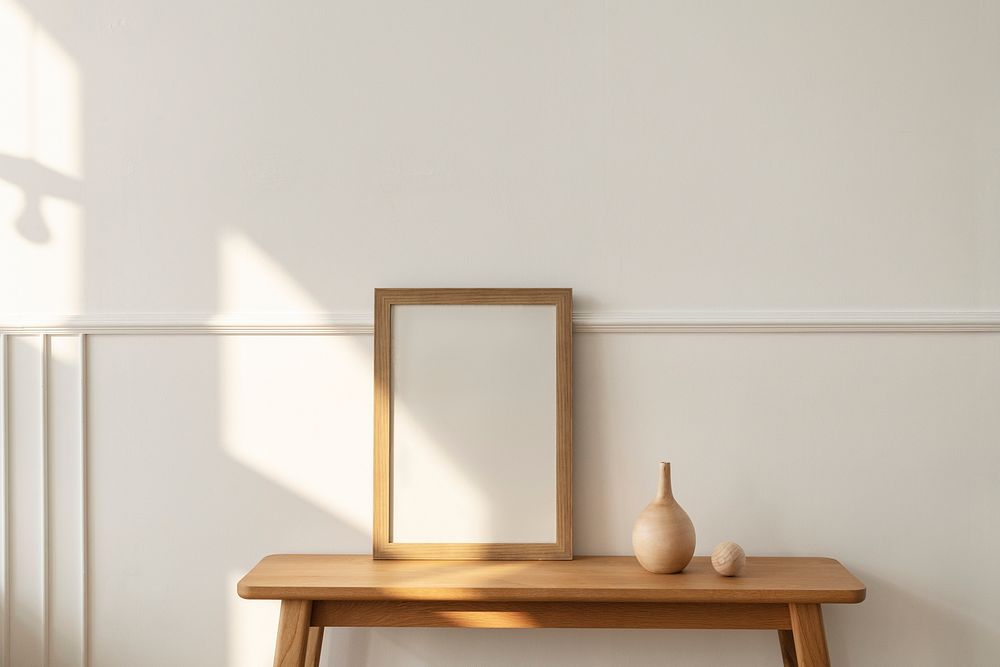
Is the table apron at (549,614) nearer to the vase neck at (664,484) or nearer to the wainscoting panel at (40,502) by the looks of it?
the vase neck at (664,484)

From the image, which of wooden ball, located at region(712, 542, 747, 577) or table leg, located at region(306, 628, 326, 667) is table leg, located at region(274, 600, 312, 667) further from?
wooden ball, located at region(712, 542, 747, 577)

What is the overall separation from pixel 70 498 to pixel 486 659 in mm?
1067

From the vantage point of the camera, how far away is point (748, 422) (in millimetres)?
1814

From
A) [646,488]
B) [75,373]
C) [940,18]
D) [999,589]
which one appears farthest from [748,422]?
[75,373]

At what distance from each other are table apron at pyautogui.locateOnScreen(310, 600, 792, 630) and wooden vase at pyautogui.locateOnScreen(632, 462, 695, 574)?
8cm

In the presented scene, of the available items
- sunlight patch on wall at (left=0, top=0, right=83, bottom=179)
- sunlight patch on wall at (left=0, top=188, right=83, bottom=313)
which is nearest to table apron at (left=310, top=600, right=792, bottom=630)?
sunlight patch on wall at (left=0, top=188, right=83, bottom=313)

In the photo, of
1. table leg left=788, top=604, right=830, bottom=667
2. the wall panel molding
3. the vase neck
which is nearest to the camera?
table leg left=788, top=604, right=830, bottom=667

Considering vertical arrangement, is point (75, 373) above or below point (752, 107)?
below

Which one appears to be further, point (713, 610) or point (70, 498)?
point (70, 498)

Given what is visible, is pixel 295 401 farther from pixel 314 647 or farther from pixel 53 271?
pixel 53 271

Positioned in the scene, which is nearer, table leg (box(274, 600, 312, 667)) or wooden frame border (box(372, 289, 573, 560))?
table leg (box(274, 600, 312, 667))

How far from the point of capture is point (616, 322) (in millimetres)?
1805

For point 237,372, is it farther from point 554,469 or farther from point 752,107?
point 752,107

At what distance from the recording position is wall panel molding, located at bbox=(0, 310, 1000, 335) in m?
1.79
